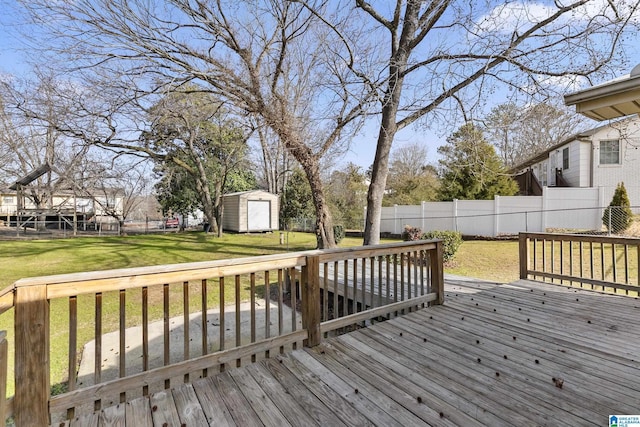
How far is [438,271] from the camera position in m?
3.93

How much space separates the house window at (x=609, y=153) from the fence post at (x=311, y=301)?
47.0 ft

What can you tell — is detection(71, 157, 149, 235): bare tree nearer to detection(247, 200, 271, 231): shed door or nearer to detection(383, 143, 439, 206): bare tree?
detection(247, 200, 271, 231): shed door

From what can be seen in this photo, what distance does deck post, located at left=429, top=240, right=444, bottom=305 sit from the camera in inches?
153

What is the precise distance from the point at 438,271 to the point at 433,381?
6.12 ft

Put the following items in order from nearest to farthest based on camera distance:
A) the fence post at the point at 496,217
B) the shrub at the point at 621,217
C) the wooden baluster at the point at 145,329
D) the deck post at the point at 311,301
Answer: the wooden baluster at the point at 145,329
the deck post at the point at 311,301
the shrub at the point at 621,217
the fence post at the point at 496,217

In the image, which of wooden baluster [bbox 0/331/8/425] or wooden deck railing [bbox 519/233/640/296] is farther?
wooden deck railing [bbox 519/233/640/296]

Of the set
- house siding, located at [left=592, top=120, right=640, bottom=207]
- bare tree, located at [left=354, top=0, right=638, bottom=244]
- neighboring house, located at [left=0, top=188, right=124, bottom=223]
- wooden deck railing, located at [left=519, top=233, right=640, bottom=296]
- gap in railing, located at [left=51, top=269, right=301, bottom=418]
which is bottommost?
gap in railing, located at [left=51, top=269, right=301, bottom=418]

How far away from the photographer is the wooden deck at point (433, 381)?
1.87 meters

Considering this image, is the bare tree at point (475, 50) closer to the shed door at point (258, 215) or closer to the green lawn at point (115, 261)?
the green lawn at point (115, 261)

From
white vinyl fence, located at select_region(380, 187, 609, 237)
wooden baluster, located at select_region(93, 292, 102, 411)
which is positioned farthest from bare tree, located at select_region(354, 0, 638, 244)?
white vinyl fence, located at select_region(380, 187, 609, 237)

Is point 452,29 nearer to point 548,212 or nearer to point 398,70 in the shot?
point 398,70

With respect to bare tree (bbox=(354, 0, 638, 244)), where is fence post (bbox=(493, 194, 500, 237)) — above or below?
below

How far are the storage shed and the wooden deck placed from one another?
13.8 metres

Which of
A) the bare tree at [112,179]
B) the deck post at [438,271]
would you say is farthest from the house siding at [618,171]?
the bare tree at [112,179]
